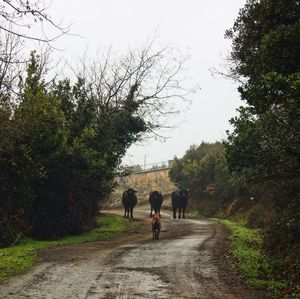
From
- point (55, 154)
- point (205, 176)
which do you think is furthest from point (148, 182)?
point (55, 154)

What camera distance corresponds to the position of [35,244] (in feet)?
61.2

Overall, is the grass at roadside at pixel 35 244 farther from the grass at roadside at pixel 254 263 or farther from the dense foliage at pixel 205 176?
the dense foliage at pixel 205 176

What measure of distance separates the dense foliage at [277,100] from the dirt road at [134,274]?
73.0 inches

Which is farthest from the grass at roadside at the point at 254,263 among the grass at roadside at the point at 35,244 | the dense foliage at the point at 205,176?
the dense foliage at the point at 205,176

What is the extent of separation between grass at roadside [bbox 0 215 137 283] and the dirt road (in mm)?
496

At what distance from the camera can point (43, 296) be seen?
909 centimetres

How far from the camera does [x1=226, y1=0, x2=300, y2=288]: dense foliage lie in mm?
11336

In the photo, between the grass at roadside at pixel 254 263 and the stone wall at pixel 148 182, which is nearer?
the grass at roadside at pixel 254 263

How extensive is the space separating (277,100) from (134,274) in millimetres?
5455

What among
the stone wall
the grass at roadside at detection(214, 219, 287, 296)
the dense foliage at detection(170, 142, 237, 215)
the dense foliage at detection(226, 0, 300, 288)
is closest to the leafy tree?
the dense foliage at detection(170, 142, 237, 215)

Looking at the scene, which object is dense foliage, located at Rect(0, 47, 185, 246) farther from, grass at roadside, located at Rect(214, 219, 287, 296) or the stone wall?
the stone wall

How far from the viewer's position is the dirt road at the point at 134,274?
952cm

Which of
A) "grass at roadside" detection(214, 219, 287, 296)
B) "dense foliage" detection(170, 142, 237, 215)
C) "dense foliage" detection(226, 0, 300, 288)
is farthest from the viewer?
"dense foliage" detection(170, 142, 237, 215)

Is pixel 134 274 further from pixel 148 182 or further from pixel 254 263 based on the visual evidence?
pixel 148 182
